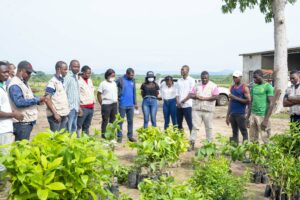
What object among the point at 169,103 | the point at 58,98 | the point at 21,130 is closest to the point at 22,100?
the point at 21,130

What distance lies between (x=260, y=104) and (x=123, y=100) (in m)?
3.09

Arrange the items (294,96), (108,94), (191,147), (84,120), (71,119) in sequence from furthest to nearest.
Result: (108,94) < (84,120) < (191,147) < (71,119) < (294,96)

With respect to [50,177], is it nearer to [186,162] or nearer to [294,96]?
[294,96]

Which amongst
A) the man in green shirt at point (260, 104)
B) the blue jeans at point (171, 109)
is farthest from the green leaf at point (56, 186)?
the blue jeans at point (171, 109)

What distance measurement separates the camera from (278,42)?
14070 mm

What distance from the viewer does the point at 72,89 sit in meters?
6.44

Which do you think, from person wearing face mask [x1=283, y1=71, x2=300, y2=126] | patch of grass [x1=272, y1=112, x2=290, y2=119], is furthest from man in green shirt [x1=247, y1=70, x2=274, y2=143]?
patch of grass [x1=272, y1=112, x2=290, y2=119]

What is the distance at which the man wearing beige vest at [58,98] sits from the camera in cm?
576

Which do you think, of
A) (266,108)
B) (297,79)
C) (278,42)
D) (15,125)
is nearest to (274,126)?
(278,42)

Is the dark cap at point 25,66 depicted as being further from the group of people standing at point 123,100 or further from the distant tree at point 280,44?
the distant tree at point 280,44

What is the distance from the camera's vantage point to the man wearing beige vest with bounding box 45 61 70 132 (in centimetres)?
576

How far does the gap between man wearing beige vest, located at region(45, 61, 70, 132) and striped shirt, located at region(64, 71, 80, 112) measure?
1.06 ft

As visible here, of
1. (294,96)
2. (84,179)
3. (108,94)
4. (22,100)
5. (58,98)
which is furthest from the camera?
Result: (108,94)

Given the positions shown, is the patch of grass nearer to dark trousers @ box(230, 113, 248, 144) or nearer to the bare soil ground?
the bare soil ground
